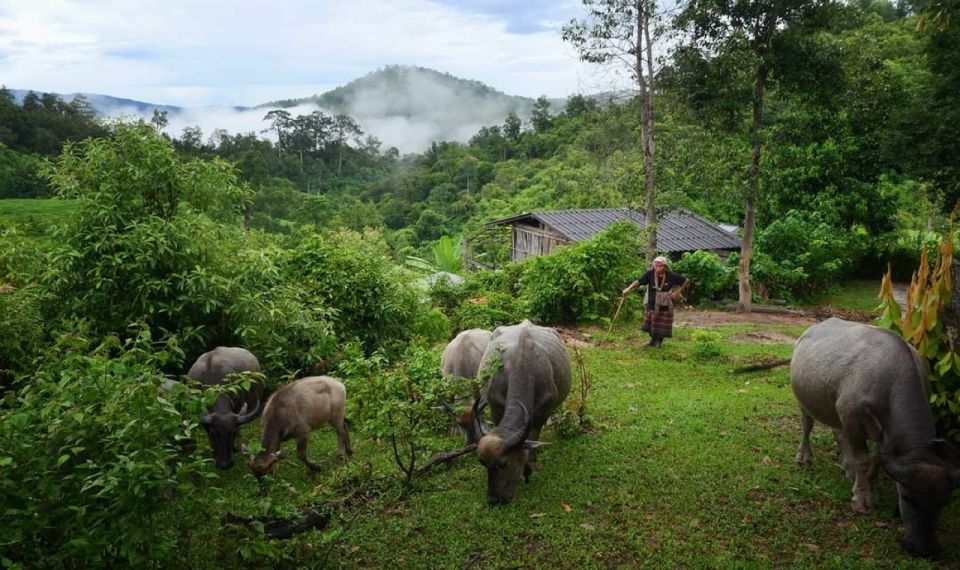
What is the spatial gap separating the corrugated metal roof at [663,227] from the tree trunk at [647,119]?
601cm

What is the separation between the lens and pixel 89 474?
4.33m

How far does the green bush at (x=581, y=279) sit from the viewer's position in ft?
54.1

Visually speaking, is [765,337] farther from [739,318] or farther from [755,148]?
[755,148]

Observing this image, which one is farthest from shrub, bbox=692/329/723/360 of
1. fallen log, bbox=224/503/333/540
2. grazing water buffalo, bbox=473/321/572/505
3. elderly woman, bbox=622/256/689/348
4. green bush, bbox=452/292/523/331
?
fallen log, bbox=224/503/333/540

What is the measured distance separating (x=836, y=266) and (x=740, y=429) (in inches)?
707

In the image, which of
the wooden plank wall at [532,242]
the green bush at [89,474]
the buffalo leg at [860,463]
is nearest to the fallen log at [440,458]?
the green bush at [89,474]

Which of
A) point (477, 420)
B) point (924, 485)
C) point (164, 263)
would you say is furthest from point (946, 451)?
point (164, 263)

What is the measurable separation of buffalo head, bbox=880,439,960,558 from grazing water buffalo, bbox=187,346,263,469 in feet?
21.8

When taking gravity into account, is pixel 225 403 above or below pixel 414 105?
below

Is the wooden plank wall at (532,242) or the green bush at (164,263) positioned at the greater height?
the green bush at (164,263)

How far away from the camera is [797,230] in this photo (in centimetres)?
2491

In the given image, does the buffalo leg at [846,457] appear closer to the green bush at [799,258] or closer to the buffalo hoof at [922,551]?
the buffalo hoof at [922,551]

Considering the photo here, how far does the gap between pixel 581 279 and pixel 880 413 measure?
10.2 metres

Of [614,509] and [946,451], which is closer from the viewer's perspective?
[946,451]
